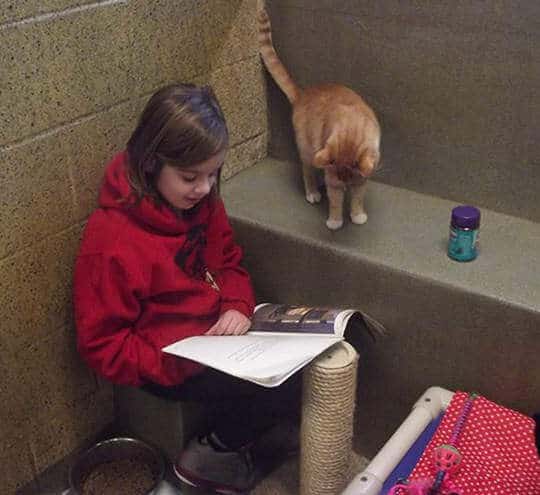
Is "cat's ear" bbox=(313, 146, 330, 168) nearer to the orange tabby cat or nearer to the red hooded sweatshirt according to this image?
the orange tabby cat

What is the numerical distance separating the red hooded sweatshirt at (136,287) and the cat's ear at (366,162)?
1.07 ft

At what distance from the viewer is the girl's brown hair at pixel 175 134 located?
1.13 meters

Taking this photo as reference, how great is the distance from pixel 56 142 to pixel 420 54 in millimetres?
795

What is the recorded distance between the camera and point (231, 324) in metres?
1.31

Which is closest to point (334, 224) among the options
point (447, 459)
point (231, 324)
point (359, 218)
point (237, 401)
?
point (359, 218)

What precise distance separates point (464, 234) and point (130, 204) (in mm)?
647

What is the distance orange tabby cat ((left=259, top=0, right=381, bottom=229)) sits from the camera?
1339 millimetres

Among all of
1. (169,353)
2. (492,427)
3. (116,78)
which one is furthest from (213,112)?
(492,427)

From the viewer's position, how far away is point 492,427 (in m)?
1.21

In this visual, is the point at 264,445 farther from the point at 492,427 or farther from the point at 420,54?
the point at 420,54

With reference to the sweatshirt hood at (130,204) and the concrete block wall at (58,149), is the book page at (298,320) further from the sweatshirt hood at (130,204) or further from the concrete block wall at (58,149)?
the concrete block wall at (58,149)

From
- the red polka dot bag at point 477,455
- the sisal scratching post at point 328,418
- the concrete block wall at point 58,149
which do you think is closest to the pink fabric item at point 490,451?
the red polka dot bag at point 477,455

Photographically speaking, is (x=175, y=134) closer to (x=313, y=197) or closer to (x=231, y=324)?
(x=231, y=324)

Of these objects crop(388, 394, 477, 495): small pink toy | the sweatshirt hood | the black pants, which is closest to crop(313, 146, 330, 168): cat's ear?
the sweatshirt hood
